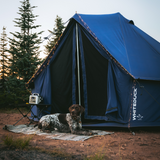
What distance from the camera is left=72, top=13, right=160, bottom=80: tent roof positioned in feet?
13.9

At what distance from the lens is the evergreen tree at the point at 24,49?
491 inches

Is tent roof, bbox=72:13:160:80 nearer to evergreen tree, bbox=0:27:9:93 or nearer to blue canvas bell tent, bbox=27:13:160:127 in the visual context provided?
blue canvas bell tent, bbox=27:13:160:127

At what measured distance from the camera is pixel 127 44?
4.95 meters

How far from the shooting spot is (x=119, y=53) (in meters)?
4.43

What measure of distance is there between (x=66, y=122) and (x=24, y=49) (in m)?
11.7

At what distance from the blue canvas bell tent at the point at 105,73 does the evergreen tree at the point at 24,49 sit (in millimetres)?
6677

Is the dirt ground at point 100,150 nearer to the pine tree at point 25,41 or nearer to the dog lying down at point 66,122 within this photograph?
the dog lying down at point 66,122

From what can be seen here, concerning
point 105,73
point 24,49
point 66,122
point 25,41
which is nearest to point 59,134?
point 66,122

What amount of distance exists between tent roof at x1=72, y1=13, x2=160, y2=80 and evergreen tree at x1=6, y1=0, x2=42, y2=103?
8.22 m

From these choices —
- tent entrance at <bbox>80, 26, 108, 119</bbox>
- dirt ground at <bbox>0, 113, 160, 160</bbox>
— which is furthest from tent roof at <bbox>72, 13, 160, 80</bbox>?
dirt ground at <bbox>0, 113, 160, 160</bbox>

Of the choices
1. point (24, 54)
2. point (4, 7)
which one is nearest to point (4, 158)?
point (4, 7)

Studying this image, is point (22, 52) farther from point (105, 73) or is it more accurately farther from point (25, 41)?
point (105, 73)

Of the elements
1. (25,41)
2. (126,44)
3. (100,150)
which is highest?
(25,41)

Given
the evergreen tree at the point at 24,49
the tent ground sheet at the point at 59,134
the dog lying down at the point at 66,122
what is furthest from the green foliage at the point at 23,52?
the dog lying down at the point at 66,122
